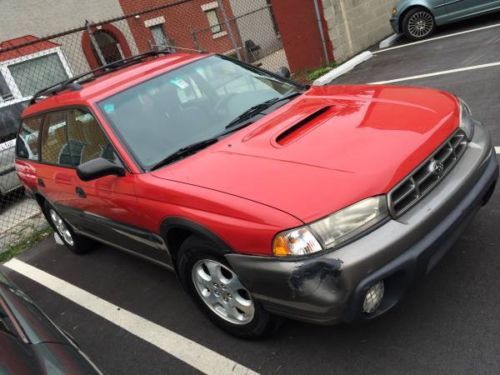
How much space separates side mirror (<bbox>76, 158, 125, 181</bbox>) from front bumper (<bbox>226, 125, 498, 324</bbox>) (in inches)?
43.2

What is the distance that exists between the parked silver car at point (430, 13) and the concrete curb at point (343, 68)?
947mm

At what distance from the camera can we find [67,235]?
5.26m

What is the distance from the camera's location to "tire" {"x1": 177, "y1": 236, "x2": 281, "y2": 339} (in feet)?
9.29

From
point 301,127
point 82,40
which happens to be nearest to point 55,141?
A: point 301,127

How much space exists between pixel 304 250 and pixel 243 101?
1667mm

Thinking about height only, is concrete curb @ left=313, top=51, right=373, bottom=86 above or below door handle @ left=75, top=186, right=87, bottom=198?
below

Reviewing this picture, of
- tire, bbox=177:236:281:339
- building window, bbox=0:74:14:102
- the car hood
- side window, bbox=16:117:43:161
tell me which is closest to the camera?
the car hood

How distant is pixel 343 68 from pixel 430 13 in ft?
7.41

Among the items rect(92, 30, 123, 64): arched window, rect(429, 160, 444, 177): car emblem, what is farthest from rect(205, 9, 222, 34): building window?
rect(429, 160, 444, 177): car emblem

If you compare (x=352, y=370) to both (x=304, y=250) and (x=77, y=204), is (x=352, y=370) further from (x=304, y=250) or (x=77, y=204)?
(x=77, y=204)

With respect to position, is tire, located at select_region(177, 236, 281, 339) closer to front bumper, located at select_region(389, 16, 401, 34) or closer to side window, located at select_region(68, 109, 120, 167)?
side window, located at select_region(68, 109, 120, 167)

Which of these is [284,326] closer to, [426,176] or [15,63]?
[426,176]

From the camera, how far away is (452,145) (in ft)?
9.36

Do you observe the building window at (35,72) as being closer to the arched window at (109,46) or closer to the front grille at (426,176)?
the arched window at (109,46)
